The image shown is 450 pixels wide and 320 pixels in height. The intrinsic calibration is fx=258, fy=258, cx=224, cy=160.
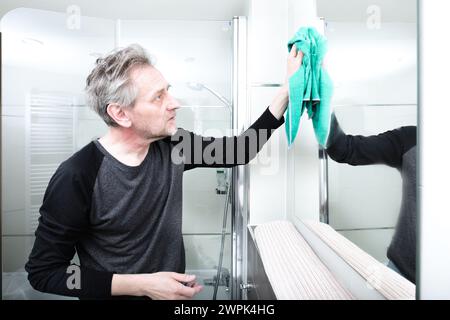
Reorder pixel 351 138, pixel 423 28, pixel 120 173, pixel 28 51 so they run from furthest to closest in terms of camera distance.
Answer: pixel 28 51, pixel 120 173, pixel 351 138, pixel 423 28

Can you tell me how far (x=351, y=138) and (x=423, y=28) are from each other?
280 millimetres

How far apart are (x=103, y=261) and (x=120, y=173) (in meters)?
0.30

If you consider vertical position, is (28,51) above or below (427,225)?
above

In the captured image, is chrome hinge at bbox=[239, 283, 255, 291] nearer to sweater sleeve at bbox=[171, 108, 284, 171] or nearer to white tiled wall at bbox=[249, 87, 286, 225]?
white tiled wall at bbox=[249, 87, 286, 225]

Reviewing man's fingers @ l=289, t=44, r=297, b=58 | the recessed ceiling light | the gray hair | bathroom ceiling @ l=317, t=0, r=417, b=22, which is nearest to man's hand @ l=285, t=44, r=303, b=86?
man's fingers @ l=289, t=44, r=297, b=58

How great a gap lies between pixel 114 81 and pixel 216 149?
1.38ft

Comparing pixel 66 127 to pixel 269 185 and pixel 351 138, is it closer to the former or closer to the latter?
pixel 269 185

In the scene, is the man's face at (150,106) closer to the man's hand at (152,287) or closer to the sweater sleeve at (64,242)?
the sweater sleeve at (64,242)

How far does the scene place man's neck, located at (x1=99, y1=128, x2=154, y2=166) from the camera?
0.86 m

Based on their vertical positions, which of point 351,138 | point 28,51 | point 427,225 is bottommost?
point 427,225

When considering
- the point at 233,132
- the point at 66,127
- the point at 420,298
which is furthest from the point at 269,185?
the point at 66,127
